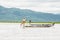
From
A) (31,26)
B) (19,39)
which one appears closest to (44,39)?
(19,39)

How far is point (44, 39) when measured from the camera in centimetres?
1719

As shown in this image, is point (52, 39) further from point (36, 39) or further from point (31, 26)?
point (31, 26)

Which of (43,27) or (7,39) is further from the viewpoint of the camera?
(43,27)

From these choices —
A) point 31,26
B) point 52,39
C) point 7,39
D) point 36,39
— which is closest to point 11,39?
point 7,39

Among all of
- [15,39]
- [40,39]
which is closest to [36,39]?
[40,39]

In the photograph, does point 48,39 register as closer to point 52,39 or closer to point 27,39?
point 52,39

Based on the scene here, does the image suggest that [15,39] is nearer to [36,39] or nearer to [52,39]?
[36,39]

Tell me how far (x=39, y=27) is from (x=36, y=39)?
15.9 metres

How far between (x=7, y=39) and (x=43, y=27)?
643 inches

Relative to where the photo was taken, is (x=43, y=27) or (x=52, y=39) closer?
(x=52, y=39)

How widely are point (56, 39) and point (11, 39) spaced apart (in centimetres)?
290

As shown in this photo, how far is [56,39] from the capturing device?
17031 mm

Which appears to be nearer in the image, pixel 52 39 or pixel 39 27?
pixel 52 39

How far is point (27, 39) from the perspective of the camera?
1720 centimetres
